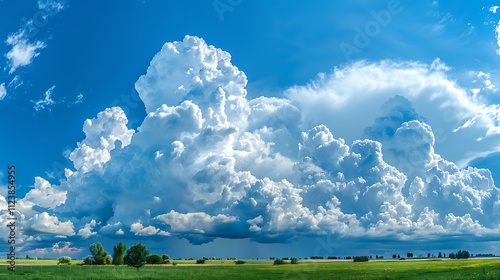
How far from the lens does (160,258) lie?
625 ft

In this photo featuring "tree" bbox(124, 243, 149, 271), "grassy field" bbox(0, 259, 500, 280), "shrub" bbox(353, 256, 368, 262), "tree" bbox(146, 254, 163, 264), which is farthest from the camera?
"shrub" bbox(353, 256, 368, 262)

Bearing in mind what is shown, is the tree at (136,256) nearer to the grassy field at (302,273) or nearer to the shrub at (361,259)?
the grassy field at (302,273)

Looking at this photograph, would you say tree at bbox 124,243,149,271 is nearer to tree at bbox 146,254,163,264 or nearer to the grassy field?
the grassy field

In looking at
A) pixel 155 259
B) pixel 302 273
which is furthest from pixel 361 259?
pixel 155 259

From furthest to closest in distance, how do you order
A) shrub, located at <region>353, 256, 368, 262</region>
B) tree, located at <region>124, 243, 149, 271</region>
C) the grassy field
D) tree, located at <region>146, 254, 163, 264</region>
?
shrub, located at <region>353, 256, 368, 262</region> → tree, located at <region>146, 254, 163, 264</region> → tree, located at <region>124, 243, 149, 271</region> → the grassy field

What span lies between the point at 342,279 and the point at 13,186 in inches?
2299

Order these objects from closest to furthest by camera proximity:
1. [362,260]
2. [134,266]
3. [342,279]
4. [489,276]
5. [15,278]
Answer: [489,276]
[342,279]
[15,278]
[134,266]
[362,260]

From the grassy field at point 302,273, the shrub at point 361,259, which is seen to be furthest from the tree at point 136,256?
the shrub at point 361,259

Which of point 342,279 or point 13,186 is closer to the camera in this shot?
point 13,186

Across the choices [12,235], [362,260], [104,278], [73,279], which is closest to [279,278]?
[104,278]

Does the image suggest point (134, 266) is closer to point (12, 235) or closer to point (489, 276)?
point (12, 235)

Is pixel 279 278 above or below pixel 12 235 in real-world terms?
below

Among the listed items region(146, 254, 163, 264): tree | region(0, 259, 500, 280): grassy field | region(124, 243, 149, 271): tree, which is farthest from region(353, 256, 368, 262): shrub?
region(124, 243, 149, 271): tree

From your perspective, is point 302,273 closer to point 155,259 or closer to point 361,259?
point 361,259
